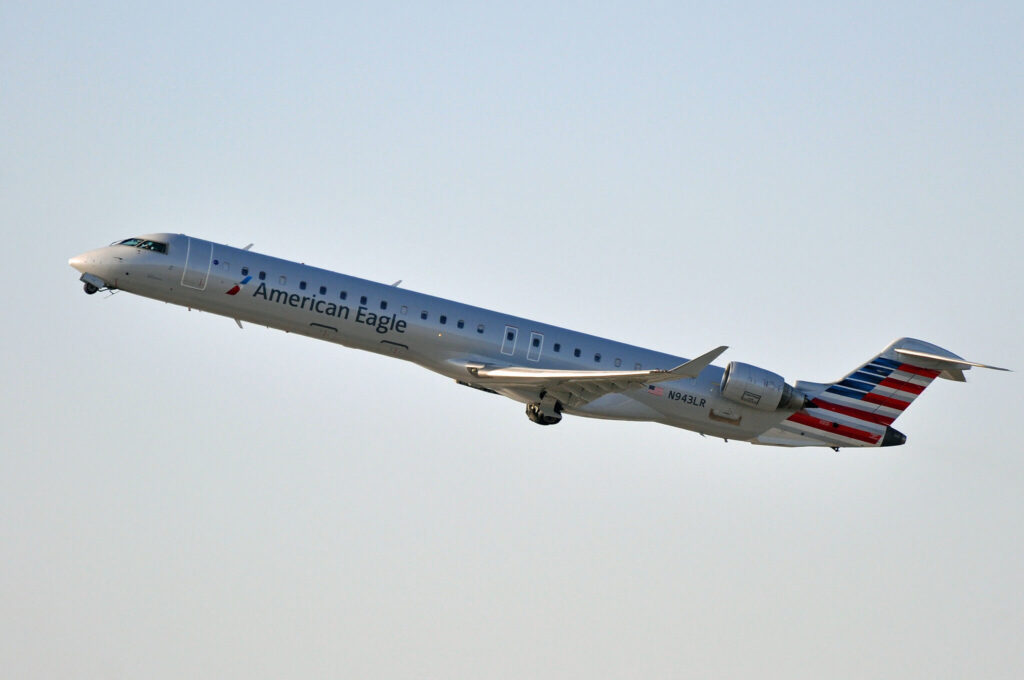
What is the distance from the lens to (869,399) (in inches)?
1891

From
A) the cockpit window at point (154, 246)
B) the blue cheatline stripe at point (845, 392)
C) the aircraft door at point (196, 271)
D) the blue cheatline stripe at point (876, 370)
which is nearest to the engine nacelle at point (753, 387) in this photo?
the blue cheatline stripe at point (845, 392)

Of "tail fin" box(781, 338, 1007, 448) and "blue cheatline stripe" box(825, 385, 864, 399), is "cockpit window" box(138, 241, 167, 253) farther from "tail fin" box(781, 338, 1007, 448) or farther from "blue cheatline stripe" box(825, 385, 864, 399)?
"blue cheatline stripe" box(825, 385, 864, 399)

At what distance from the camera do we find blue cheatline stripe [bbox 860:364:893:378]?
158 ft

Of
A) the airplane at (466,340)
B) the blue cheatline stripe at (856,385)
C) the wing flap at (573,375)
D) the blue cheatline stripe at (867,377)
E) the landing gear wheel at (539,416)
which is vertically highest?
the blue cheatline stripe at (867,377)

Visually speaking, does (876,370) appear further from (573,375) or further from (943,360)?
(573,375)

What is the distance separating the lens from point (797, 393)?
154 feet

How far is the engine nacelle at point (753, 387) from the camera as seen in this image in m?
45.4

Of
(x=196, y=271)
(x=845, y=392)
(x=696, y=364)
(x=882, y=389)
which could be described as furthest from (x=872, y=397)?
(x=196, y=271)

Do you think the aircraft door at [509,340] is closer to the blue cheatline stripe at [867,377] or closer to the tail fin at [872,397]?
the tail fin at [872,397]

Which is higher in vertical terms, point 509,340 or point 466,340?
point 509,340

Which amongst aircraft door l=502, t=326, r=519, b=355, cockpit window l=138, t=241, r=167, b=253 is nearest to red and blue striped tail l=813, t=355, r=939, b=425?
aircraft door l=502, t=326, r=519, b=355

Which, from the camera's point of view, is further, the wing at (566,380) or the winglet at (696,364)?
the wing at (566,380)

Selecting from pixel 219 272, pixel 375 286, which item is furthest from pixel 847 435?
pixel 219 272

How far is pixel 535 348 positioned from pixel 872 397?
1185 cm
